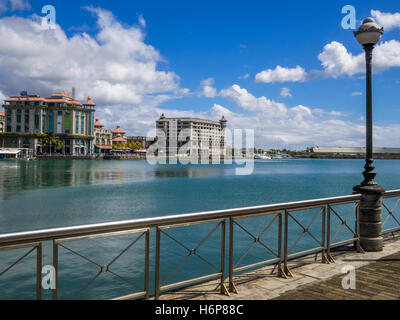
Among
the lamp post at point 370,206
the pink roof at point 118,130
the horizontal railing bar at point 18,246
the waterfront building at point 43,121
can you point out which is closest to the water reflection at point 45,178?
the horizontal railing bar at point 18,246

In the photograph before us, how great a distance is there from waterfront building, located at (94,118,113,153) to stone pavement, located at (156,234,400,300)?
161 meters

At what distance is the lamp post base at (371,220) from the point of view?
23.4ft

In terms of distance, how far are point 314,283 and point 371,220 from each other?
9.40ft

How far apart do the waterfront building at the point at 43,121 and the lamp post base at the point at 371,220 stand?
14235 cm

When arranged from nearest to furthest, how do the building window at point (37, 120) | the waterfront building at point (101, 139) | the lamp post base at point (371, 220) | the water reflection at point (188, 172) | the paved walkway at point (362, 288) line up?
the paved walkway at point (362, 288) < the lamp post base at point (371, 220) < the water reflection at point (188, 172) < the building window at point (37, 120) < the waterfront building at point (101, 139)

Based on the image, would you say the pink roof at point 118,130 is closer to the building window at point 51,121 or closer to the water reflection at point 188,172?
the building window at point 51,121

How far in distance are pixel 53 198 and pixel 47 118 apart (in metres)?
117

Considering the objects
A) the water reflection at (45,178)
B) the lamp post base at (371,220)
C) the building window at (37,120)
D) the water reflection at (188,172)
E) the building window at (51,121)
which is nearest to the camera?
the lamp post base at (371,220)

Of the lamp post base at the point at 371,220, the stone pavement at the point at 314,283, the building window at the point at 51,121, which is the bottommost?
the stone pavement at the point at 314,283

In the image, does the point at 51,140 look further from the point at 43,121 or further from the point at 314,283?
the point at 314,283

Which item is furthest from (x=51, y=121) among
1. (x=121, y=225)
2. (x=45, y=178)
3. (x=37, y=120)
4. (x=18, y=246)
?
(x=18, y=246)

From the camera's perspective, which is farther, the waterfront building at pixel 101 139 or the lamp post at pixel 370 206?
the waterfront building at pixel 101 139
